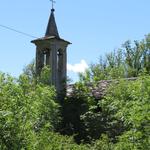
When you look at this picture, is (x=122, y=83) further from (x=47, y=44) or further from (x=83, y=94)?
(x=47, y=44)

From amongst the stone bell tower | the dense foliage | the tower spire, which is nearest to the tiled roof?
the dense foliage

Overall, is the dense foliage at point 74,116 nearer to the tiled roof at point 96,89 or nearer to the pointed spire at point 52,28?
the tiled roof at point 96,89

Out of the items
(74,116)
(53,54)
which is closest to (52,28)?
(53,54)

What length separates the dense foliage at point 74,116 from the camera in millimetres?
7562

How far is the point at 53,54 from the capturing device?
2361 centimetres

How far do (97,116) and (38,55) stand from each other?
270 inches

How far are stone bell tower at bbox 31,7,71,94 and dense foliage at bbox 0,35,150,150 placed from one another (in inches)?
82.6

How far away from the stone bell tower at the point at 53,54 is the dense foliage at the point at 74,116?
2098 mm

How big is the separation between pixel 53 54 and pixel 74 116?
14.2 ft

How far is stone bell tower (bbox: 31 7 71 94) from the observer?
23641 mm

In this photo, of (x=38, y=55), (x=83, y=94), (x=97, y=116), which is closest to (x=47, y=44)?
(x=38, y=55)

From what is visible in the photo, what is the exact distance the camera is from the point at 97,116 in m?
18.7

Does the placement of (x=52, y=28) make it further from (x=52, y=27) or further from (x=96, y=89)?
(x=96, y=89)

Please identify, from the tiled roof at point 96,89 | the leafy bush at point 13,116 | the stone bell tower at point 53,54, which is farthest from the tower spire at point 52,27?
the leafy bush at point 13,116
